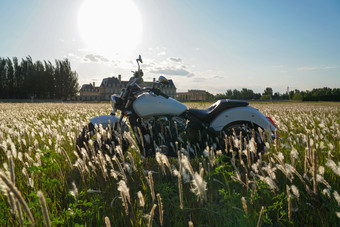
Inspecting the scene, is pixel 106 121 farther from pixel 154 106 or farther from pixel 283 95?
pixel 283 95

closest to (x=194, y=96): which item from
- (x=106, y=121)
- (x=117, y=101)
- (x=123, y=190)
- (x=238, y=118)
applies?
(x=238, y=118)

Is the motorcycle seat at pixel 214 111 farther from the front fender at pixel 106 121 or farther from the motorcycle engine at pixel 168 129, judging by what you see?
the front fender at pixel 106 121

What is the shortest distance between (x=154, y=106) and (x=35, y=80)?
69843mm

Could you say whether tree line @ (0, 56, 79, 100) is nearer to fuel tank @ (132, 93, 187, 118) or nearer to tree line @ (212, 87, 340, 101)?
tree line @ (212, 87, 340, 101)

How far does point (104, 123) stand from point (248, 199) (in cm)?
294

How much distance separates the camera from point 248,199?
241 cm

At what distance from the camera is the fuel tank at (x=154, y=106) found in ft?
13.5

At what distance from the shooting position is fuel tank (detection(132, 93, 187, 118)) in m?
4.12

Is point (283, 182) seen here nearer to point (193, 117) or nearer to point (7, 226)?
point (193, 117)

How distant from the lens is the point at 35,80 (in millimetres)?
61562

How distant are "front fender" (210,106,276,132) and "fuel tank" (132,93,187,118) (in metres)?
0.72

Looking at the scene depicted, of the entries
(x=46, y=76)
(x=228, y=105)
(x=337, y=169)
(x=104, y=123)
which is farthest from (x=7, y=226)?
(x=46, y=76)

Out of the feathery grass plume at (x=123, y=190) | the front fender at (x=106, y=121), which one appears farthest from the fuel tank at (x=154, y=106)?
the feathery grass plume at (x=123, y=190)

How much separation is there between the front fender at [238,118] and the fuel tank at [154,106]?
72 centimetres
